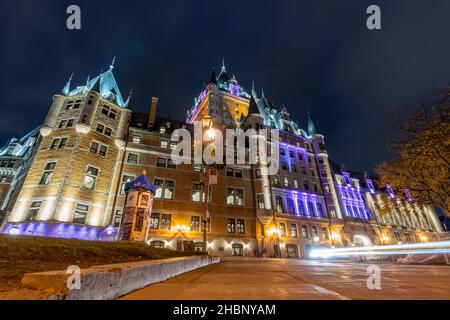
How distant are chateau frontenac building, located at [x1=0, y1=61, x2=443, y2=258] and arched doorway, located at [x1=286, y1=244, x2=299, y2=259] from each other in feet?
0.45

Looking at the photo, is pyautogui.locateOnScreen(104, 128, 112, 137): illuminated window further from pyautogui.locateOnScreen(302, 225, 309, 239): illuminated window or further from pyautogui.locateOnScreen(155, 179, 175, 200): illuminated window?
pyautogui.locateOnScreen(302, 225, 309, 239): illuminated window

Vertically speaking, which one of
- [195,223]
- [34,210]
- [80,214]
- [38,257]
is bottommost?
[38,257]

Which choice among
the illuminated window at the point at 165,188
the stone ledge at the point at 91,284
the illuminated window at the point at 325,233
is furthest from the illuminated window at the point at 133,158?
the illuminated window at the point at 325,233

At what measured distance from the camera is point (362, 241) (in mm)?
41344

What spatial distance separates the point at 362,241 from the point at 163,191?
38433mm

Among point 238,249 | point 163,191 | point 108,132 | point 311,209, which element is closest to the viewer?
point 163,191

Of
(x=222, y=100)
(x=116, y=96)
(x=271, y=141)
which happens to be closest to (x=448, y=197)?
(x=271, y=141)

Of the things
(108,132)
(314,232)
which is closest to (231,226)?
(314,232)

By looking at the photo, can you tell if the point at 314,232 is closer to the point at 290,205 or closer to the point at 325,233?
the point at 325,233

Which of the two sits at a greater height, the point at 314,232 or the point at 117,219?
the point at 117,219

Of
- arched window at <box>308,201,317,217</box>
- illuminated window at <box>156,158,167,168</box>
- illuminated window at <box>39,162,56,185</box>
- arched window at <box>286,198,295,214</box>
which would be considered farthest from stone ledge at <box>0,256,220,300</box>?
arched window at <box>308,201,317,217</box>

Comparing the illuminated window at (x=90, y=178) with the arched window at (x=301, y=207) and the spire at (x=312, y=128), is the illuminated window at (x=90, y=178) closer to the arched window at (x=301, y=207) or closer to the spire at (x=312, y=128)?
the arched window at (x=301, y=207)
